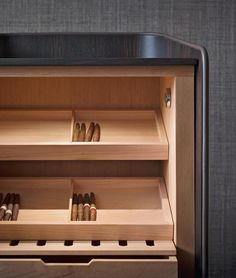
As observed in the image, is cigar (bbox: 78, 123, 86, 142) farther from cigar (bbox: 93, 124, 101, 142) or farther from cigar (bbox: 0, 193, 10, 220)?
cigar (bbox: 0, 193, 10, 220)

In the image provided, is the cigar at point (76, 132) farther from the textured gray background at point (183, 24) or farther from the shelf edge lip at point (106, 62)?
the textured gray background at point (183, 24)

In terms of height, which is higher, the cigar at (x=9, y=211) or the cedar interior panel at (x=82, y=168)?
the cedar interior panel at (x=82, y=168)

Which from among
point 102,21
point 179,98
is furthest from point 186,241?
point 102,21

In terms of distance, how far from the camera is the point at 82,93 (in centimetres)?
207

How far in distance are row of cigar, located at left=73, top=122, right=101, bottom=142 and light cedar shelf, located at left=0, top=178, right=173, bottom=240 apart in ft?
0.57

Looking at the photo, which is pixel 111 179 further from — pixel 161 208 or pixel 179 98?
pixel 179 98

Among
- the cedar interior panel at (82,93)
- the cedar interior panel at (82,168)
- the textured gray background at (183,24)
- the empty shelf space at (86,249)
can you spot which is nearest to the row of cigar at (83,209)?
the empty shelf space at (86,249)

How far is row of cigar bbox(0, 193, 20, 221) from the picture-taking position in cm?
163

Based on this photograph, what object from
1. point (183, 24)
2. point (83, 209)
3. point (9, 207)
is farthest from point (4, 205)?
point (183, 24)

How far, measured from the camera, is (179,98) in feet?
4.79

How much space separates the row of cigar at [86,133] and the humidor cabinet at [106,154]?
0.03 meters

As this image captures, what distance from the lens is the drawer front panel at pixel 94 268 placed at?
4.70 feet

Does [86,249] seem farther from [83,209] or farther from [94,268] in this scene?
[83,209]

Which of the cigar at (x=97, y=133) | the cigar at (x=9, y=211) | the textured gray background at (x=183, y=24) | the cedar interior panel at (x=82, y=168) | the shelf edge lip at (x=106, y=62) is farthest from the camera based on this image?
the textured gray background at (x=183, y=24)
